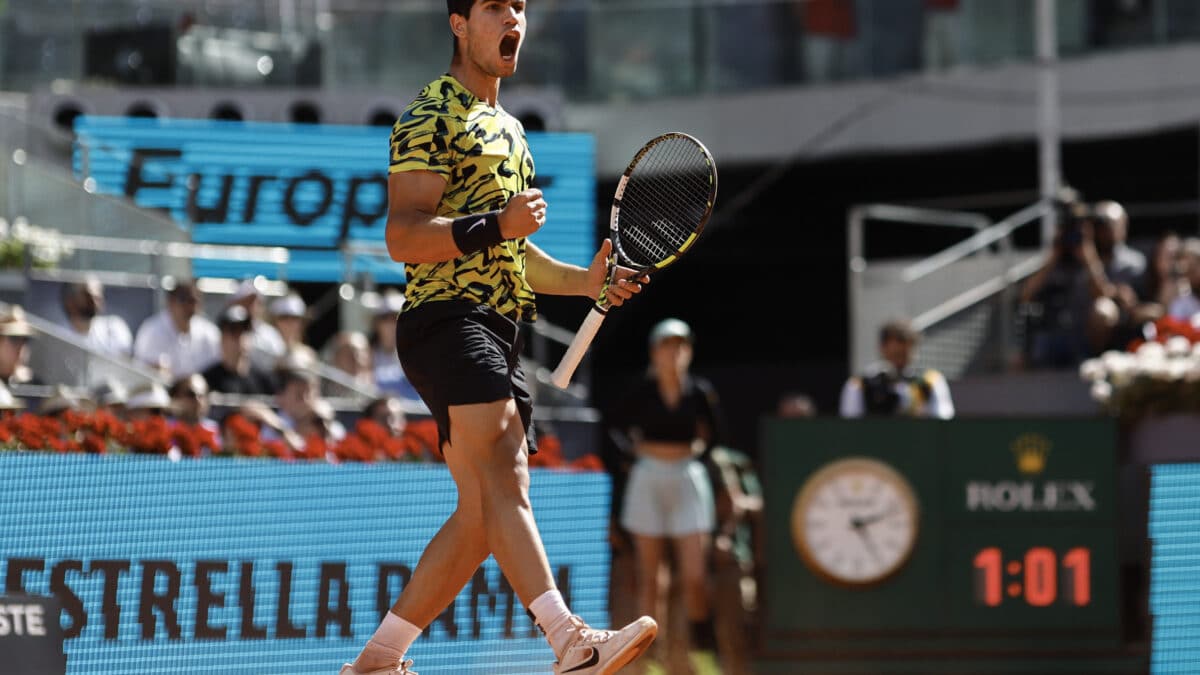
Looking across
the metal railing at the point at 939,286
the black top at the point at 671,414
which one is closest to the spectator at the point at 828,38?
the metal railing at the point at 939,286

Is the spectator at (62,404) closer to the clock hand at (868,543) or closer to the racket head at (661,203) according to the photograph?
the racket head at (661,203)

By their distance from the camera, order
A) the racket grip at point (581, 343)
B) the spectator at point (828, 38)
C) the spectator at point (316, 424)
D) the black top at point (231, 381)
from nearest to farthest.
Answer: the racket grip at point (581, 343)
the spectator at point (316, 424)
the black top at point (231, 381)
the spectator at point (828, 38)

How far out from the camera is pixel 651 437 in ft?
36.0

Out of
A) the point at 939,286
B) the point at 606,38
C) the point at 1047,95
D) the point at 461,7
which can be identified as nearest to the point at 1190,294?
the point at 939,286

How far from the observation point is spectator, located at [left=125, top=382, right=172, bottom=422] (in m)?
9.09

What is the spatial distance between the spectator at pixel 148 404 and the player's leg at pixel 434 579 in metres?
4.05

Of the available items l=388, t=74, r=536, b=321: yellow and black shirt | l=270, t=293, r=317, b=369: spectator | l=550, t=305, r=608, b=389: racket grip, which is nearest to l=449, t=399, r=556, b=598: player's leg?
l=550, t=305, r=608, b=389: racket grip

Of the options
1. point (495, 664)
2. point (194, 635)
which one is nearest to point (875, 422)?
point (495, 664)

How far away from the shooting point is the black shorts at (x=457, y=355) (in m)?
5.06

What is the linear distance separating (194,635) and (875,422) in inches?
194

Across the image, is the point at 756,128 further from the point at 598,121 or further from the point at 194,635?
the point at 194,635

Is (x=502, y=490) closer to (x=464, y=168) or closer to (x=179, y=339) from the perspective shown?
(x=464, y=168)

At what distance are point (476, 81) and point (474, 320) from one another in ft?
2.28

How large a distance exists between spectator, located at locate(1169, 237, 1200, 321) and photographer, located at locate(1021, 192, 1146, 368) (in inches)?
10.3
